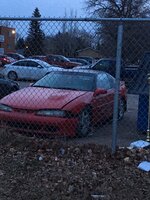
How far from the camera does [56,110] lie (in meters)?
8.12

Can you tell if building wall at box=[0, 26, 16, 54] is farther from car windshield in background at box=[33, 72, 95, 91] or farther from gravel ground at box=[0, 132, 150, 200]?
gravel ground at box=[0, 132, 150, 200]

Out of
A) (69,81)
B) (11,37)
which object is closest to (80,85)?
(69,81)

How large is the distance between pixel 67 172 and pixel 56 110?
96.8 inches

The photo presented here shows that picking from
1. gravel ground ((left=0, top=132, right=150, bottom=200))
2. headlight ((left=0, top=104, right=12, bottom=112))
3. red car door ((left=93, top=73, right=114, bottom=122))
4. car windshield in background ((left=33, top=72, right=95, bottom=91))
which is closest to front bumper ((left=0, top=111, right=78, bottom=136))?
headlight ((left=0, top=104, right=12, bottom=112))

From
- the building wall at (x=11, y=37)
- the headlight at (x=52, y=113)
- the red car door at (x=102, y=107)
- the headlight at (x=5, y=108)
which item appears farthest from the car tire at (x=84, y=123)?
the building wall at (x=11, y=37)

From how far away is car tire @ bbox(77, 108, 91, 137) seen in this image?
7.89 meters

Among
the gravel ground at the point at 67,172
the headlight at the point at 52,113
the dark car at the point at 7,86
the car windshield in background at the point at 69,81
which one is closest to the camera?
the gravel ground at the point at 67,172

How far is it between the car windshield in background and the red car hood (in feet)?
1.20

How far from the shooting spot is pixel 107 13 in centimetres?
5812

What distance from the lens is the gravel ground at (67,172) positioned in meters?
5.27

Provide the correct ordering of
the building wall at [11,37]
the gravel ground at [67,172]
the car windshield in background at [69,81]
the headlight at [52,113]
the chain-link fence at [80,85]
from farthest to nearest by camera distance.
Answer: the car windshield in background at [69,81]
the building wall at [11,37]
the headlight at [52,113]
the chain-link fence at [80,85]
the gravel ground at [67,172]

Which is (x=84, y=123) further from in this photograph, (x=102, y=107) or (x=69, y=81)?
(x=69, y=81)

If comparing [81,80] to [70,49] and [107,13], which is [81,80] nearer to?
[70,49]

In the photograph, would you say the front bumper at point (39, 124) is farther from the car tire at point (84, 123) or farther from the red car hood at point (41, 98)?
the red car hood at point (41, 98)
